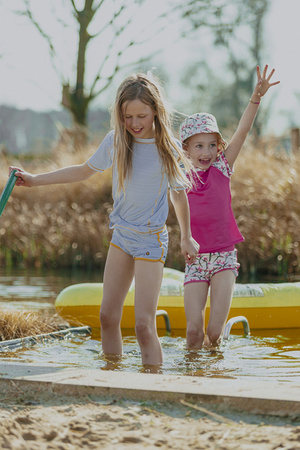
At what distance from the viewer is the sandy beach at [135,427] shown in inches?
85.7

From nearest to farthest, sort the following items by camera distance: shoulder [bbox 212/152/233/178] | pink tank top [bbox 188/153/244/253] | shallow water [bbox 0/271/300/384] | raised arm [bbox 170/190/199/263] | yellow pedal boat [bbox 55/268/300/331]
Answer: raised arm [bbox 170/190/199/263] < shallow water [bbox 0/271/300/384] < pink tank top [bbox 188/153/244/253] < shoulder [bbox 212/152/233/178] < yellow pedal boat [bbox 55/268/300/331]

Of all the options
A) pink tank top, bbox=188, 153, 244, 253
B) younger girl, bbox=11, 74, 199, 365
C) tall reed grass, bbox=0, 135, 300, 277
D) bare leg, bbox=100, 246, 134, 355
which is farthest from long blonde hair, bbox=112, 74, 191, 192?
tall reed grass, bbox=0, 135, 300, 277

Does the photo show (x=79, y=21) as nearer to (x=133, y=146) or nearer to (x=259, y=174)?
(x=259, y=174)

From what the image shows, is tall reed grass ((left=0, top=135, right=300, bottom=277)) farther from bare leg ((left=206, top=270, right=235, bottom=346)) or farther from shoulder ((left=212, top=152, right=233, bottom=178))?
bare leg ((left=206, top=270, right=235, bottom=346))

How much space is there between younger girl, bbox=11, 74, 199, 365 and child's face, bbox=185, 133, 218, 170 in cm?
78

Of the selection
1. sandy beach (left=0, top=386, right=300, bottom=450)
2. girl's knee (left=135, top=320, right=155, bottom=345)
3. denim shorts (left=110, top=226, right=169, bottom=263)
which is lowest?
sandy beach (left=0, top=386, right=300, bottom=450)

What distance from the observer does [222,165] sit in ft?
15.7

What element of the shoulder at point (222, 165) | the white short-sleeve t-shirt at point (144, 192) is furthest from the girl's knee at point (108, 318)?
the shoulder at point (222, 165)

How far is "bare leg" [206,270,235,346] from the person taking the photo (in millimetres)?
4555

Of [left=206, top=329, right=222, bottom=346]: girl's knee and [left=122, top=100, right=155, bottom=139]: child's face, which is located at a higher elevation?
[left=122, top=100, right=155, bottom=139]: child's face

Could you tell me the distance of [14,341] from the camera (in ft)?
15.6

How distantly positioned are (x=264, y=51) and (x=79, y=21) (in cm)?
1129

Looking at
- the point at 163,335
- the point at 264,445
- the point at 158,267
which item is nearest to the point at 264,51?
the point at 163,335

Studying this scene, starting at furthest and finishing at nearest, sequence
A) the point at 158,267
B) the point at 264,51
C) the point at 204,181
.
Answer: the point at 264,51, the point at 204,181, the point at 158,267
